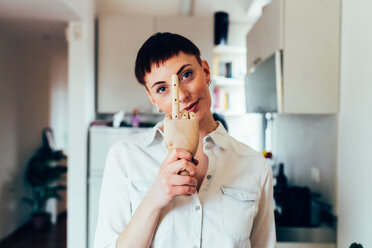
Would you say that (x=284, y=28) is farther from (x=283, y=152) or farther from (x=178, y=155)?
(x=178, y=155)

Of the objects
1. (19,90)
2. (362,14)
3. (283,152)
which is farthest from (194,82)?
(19,90)

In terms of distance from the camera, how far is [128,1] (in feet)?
10.2

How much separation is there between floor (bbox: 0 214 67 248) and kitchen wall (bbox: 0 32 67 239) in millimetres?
101

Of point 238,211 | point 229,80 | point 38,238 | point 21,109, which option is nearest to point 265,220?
point 238,211

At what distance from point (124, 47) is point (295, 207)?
1951 millimetres

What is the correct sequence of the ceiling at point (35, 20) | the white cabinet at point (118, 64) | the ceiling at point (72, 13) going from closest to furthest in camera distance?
the ceiling at point (35, 20) < the ceiling at point (72, 13) < the white cabinet at point (118, 64)

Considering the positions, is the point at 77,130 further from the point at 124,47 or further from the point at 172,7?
the point at 172,7

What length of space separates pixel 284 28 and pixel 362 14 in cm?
35

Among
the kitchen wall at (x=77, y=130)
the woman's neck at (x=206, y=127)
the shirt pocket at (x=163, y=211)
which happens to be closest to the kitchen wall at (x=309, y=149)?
the woman's neck at (x=206, y=127)

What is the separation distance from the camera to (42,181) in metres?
3.35

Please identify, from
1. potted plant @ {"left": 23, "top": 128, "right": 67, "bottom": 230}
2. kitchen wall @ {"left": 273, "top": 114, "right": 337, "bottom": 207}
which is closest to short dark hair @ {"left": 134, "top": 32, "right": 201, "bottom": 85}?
kitchen wall @ {"left": 273, "top": 114, "right": 337, "bottom": 207}

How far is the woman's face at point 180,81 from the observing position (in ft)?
1.63

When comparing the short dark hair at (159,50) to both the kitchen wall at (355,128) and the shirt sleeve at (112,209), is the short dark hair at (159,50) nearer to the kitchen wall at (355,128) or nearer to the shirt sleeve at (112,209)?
the shirt sleeve at (112,209)

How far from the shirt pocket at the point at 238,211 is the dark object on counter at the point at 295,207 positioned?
104cm
